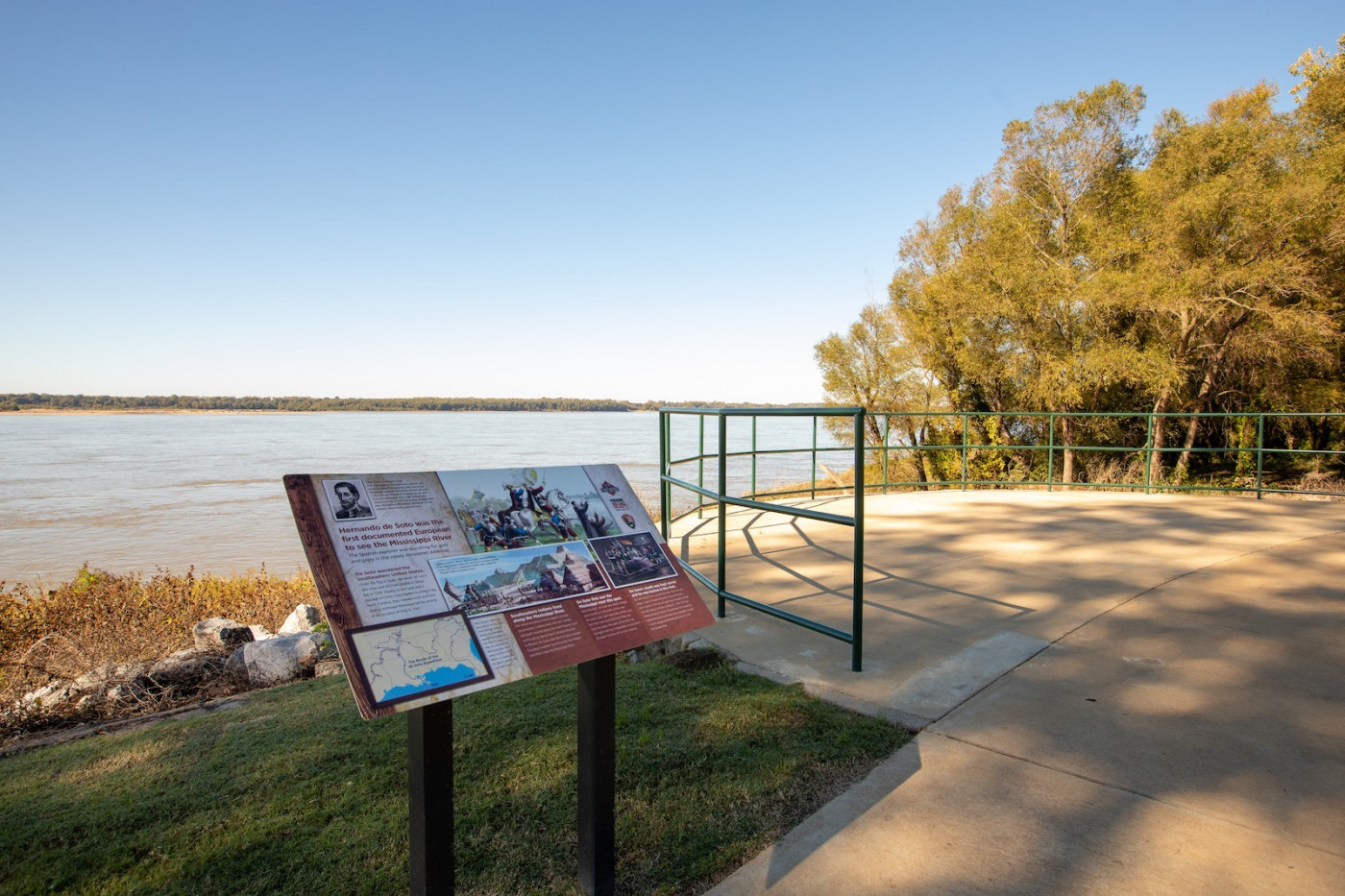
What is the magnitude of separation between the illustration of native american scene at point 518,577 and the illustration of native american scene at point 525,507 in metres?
0.04

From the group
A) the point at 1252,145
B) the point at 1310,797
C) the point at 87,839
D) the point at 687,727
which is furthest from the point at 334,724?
the point at 1252,145

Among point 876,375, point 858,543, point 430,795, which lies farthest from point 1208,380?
point 430,795

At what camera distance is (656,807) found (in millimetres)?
2512

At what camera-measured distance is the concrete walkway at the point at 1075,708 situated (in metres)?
2.18

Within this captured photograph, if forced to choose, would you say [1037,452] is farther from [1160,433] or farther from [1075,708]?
[1075,708]

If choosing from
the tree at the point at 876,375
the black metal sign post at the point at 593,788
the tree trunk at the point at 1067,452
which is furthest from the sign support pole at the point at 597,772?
the tree at the point at 876,375

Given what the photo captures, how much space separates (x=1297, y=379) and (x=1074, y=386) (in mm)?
4375

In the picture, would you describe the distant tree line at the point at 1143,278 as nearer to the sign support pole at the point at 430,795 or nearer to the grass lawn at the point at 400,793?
the grass lawn at the point at 400,793

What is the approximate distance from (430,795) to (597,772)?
477mm

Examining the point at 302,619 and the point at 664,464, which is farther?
the point at 302,619

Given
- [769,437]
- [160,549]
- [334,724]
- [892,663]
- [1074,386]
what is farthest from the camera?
[769,437]

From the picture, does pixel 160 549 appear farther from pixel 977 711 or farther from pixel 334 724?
pixel 977 711

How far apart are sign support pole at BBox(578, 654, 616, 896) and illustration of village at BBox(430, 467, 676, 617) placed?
0.81 feet

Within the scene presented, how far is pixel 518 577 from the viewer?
1.93m
